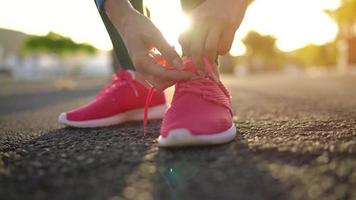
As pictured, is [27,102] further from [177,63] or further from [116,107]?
[177,63]

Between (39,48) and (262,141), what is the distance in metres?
33.7

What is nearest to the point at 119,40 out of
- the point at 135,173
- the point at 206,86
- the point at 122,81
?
the point at 122,81

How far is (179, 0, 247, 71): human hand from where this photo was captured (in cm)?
110

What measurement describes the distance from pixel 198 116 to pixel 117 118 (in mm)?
634

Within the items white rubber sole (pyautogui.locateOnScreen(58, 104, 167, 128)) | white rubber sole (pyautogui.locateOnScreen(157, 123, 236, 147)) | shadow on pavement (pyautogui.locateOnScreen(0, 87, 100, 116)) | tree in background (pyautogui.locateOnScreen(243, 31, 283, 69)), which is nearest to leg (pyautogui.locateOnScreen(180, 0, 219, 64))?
white rubber sole (pyautogui.locateOnScreen(157, 123, 236, 147))

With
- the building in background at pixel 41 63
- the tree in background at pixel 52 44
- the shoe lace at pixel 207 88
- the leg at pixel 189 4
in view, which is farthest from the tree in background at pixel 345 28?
the building in background at pixel 41 63

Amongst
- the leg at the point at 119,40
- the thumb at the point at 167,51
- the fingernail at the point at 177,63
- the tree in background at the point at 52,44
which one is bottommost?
the fingernail at the point at 177,63

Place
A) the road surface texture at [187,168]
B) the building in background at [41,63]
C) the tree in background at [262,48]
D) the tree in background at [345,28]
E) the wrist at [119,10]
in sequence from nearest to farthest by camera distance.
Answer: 1. the road surface texture at [187,168]
2. the wrist at [119,10]
3. the tree in background at [345,28]
4. the building in background at [41,63]
5. the tree in background at [262,48]

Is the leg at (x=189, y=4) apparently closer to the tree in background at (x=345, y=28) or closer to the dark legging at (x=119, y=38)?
the dark legging at (x=119, y=38)

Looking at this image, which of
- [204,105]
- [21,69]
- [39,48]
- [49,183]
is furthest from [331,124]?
[21,69]

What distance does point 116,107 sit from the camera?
1663 mm

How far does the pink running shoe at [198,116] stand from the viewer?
1.05 m

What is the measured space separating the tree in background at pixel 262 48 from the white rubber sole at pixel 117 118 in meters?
37.7

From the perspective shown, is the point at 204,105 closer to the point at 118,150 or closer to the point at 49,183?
the point at 118,150
